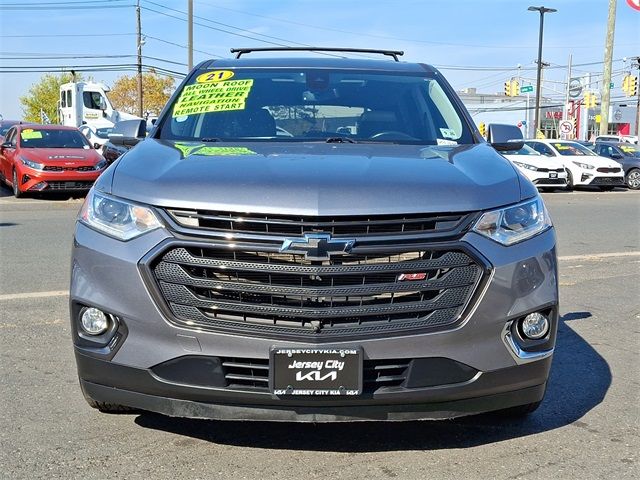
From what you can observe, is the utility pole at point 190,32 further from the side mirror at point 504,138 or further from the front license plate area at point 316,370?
the front license plate area at point 316,370

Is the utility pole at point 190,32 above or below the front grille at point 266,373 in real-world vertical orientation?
above

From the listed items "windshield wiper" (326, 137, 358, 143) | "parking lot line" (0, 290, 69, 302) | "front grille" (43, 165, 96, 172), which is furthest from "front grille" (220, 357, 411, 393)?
"front grille" (43, 165, 96, 172)

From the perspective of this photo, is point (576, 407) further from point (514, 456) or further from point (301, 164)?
point (301, 164)

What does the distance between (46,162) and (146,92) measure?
215 feet

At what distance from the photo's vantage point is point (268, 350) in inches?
125

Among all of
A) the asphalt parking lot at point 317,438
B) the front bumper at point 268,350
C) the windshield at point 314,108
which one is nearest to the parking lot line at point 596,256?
the asphalt parking lot at point 317,438

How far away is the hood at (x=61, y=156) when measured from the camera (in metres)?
17.1

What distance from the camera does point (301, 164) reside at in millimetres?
3629

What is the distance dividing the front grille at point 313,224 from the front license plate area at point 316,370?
46 cm

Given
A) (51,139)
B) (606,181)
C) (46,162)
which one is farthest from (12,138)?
(606,181)

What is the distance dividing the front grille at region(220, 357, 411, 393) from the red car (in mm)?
14660

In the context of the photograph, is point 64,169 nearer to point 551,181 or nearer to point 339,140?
A: point 551,181

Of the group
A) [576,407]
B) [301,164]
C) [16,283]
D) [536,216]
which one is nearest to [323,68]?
[301,164]

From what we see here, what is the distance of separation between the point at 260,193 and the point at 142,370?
2.82 feet
